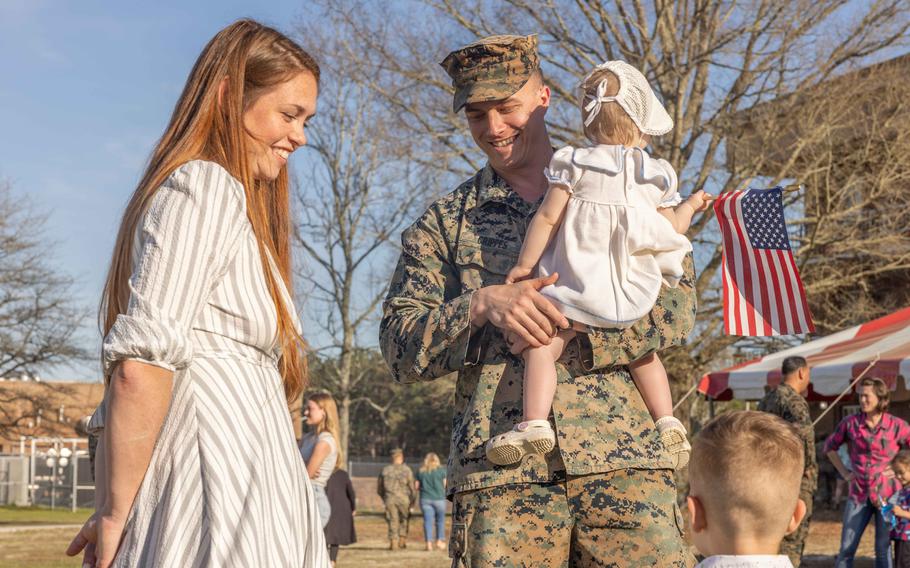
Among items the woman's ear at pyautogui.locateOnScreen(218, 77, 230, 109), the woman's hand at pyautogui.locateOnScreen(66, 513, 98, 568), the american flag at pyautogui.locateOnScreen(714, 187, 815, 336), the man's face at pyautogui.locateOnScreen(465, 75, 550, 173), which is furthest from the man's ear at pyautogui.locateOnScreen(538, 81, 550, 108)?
the woman's hand at pyautogui.locateOnScreen(66, 513, 98, 568)

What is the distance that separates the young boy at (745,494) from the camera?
2.49 m

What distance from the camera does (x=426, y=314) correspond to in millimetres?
3119

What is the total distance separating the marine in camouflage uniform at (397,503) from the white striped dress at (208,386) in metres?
17.3

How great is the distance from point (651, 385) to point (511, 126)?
884 millimetres

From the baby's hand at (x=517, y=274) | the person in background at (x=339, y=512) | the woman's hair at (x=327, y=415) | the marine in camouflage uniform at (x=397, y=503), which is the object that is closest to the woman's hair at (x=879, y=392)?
the woman's hair at (x=327, y=415)

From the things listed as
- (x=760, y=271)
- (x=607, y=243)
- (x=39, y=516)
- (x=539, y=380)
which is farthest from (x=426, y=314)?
(x=39, y=516)

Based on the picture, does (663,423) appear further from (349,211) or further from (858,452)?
(349,211)

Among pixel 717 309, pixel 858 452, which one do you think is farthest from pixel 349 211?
pixel 858 452

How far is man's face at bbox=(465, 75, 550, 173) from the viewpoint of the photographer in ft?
10.9

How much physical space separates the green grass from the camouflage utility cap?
27.0 metres

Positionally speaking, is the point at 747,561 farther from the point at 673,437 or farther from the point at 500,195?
the point at 500,195

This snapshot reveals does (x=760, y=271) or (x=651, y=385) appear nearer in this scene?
(x=651, y=385)

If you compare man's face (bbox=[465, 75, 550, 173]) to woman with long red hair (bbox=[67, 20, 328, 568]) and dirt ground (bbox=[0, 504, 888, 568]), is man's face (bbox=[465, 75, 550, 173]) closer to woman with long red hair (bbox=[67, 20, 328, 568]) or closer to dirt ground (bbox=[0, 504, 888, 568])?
woman with long red hair (bbox=[67, 20, 328, 568])

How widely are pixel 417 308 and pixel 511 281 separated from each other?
304mm
